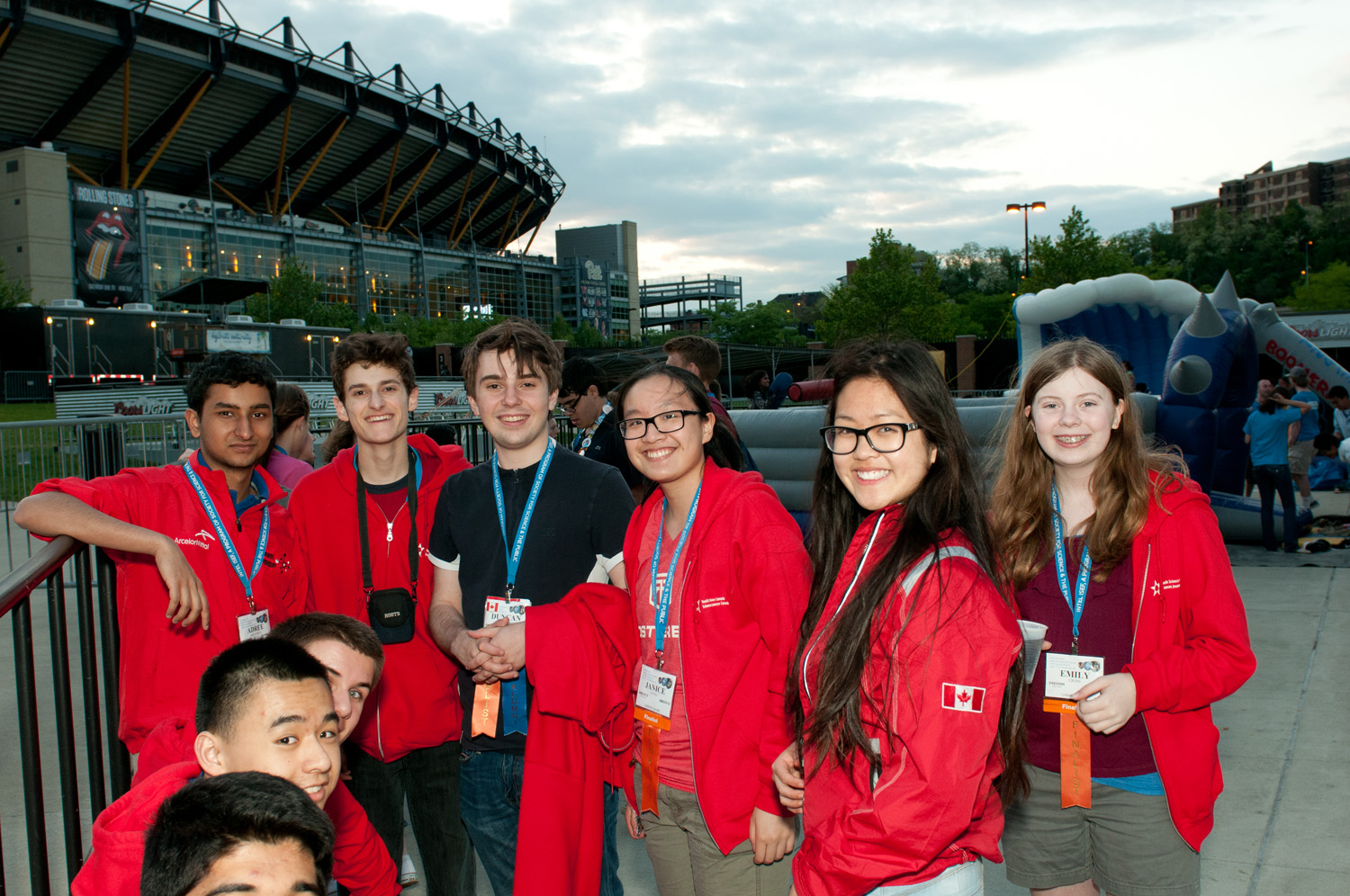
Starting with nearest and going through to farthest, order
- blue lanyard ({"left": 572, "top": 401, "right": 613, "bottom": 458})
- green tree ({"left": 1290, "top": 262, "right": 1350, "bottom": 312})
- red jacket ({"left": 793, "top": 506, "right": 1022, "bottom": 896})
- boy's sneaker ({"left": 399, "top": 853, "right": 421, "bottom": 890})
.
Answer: red jacket ({"left": 793, "top": 506, "right": 1022, "bottom": 896}) < boy's sneaker ({"left": 399, "top": 853, "right": 421, "bottom": 890}) < blue lanyard ({"left": 572, "top": 401, "right": 613, "bottom": 458}) < green tree ({"left": 1290, "top": 262, "right": 1350, "bottom": 312})

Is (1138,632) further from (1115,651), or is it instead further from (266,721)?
(266,721)

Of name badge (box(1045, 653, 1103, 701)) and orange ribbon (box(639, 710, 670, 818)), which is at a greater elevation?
name badge (box(1045, 653, 1103, 701))

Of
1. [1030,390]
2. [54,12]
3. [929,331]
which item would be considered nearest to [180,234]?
[54,12]

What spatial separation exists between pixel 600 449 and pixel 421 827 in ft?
7.94

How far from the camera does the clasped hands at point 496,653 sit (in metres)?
2.33

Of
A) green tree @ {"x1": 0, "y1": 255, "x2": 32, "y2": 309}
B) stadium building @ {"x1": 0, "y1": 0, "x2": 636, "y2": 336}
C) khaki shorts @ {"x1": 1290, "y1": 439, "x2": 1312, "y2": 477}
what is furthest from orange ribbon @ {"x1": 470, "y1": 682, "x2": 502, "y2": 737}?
green tree @ {"x1": 0, "y1": 255, "x2": 32, "y2": 309}

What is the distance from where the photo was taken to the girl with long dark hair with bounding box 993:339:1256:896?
2.14 metres

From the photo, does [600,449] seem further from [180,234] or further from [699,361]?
[180,234]

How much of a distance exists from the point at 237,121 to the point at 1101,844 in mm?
61145

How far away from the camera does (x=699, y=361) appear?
5230mm

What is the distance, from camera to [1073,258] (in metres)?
42.2

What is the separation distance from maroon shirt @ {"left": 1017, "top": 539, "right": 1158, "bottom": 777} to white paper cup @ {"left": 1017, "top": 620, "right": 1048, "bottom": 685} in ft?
1.26

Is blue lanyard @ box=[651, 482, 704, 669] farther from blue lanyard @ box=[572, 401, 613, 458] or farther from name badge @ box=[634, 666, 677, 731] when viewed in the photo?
blue lanyard @ box=[572, 401, 613, 458]

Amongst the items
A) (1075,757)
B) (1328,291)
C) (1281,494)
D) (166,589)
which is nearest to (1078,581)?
(1075,757)
